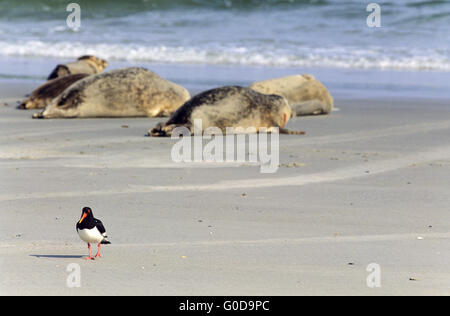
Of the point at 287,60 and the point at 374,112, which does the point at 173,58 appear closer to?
the point at 287,60

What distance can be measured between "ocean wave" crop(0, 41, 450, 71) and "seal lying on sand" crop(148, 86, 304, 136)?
795 centimetres

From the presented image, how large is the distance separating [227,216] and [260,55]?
13.7m

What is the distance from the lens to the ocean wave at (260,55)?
16.9m

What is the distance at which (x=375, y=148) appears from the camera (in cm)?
759

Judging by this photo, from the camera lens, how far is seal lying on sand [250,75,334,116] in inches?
409

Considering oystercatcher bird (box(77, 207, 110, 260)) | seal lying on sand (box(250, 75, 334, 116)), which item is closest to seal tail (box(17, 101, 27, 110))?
seal lying on sand (box(250, 75, 334, 116))

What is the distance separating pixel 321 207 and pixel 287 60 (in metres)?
12.7

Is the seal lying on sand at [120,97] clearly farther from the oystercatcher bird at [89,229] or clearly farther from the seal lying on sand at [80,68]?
the oystercatcher bird at [89,229]

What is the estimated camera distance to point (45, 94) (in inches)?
428

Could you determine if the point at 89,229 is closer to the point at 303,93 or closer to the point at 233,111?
the point at 233,111

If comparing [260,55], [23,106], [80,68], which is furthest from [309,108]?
[260,55]

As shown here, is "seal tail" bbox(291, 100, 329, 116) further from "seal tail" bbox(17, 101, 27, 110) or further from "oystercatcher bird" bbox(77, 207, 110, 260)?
"oystercatcher bird" bbox(77, 207, 110, 260)
